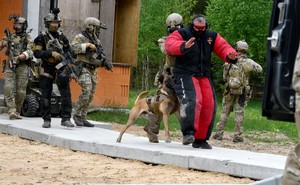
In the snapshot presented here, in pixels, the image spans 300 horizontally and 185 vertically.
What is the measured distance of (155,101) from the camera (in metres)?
11.8

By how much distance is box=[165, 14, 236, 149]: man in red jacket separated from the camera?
11180 mm

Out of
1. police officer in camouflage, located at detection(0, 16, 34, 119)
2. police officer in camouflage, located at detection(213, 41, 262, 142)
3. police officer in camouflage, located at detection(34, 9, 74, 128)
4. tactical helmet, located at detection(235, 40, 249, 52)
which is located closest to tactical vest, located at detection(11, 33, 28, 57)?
police officer in camouflage, located at detection(0, 16, 34, 119)

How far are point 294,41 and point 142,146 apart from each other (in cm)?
657

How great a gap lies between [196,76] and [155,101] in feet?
2.50

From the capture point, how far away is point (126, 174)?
9.93 m

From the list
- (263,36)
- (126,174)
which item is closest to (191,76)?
(126,174)

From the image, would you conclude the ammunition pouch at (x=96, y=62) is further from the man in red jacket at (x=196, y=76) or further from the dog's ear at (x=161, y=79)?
the man in red jacket at (x=196, y=76)

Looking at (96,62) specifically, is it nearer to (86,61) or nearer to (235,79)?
(86,61)

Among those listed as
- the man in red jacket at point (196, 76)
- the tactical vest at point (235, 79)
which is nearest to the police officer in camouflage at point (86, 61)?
the tactical vest at point (235, 79)

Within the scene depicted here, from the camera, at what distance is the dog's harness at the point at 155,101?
11.8 meters

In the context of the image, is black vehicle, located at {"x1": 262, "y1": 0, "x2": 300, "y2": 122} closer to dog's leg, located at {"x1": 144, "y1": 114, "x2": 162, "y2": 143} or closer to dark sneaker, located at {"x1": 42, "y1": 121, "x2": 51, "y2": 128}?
dog's leg, located at {"x1": 144, "y1": 114, "x2": 162, "y2": 143}

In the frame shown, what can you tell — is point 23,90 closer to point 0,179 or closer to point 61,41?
point 61,41

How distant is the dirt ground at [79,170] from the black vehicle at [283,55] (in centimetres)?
422

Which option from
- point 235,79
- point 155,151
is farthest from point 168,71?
point 235,79
